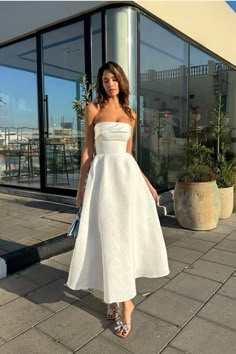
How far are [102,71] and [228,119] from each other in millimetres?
6559

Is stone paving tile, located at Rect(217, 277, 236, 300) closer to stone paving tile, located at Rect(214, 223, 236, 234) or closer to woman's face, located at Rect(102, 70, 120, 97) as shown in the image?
stone paving tile, located at Rect(214, 223, 236, 234)

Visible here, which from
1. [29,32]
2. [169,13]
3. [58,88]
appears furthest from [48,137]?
[169,13]

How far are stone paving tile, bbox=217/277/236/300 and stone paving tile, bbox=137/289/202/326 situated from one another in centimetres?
30

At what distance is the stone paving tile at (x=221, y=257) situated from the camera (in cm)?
352

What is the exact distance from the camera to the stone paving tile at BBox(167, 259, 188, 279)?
321cm

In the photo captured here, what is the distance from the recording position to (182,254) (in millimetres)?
3740

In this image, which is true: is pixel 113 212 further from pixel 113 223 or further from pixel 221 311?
pixel 221 311

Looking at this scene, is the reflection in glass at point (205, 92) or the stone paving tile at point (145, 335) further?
the reflection in glass at point (205, 92)

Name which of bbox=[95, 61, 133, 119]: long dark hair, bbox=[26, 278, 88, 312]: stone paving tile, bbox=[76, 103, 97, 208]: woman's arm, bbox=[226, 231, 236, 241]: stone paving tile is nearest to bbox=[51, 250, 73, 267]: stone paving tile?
bbox=[26, 278, 88, 312]: stone paving tile

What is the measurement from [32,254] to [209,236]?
2.23 meters

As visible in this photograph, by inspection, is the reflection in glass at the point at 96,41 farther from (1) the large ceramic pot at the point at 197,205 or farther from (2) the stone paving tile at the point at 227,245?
(2) the stone paving tile at the point at 227,245

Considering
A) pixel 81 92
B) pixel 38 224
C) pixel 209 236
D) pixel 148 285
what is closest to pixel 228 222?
pixel 209 236

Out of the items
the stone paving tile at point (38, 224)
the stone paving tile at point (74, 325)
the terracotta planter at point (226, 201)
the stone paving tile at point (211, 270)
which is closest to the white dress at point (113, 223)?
the stone paving tile at point (74, 325)

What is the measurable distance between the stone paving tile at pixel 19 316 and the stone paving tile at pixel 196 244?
1.96m
